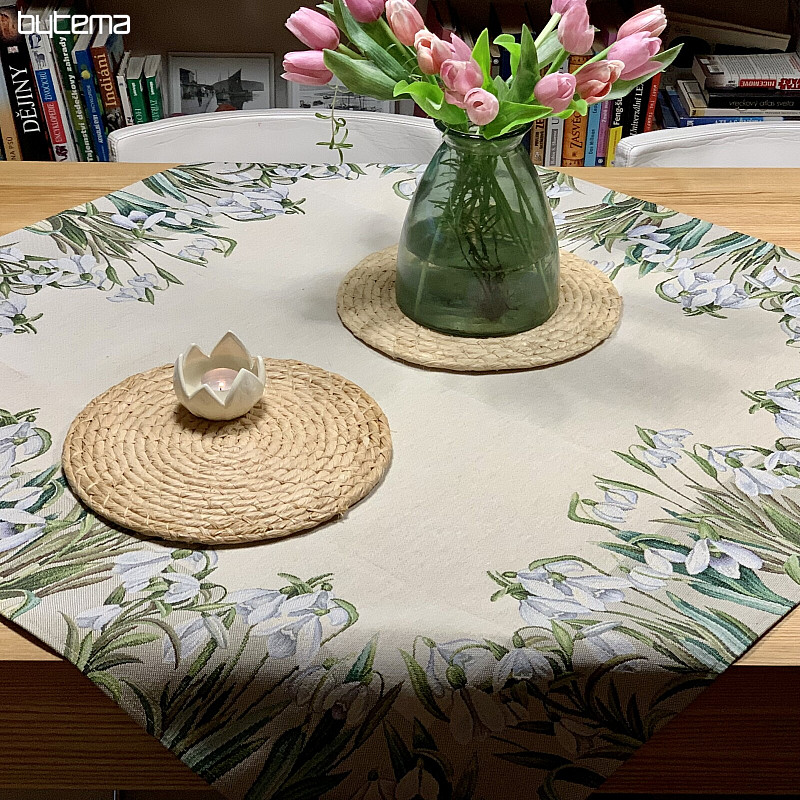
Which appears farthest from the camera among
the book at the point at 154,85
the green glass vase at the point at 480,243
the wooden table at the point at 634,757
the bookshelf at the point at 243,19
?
the bookshelf at the point at 243,19

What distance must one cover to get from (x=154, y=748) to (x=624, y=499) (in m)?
0.39

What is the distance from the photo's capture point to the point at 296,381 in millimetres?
838

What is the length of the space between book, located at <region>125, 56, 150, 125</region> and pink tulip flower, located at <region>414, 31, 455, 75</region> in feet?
4.36

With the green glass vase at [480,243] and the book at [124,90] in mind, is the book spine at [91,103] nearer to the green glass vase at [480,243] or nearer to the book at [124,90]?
the book at [124,90]

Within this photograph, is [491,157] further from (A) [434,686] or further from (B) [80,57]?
(B) [80,57]

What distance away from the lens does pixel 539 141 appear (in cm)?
198

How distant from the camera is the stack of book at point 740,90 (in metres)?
1.92

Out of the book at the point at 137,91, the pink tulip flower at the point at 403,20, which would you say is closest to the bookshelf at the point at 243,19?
the book at the point at 137,91

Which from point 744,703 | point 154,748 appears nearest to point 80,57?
point 154,748

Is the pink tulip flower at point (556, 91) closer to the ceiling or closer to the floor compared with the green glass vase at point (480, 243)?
closer to the ceiling

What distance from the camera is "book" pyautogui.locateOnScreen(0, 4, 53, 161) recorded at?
184cm

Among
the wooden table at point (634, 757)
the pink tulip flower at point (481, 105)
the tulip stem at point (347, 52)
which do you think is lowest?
the wooden table at point (634, 757)

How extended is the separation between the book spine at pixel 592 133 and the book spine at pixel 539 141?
0.09m

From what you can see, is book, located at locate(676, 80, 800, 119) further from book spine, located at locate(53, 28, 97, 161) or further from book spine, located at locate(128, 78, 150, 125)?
book spine, located at locate(53, 28, 97, 161)
